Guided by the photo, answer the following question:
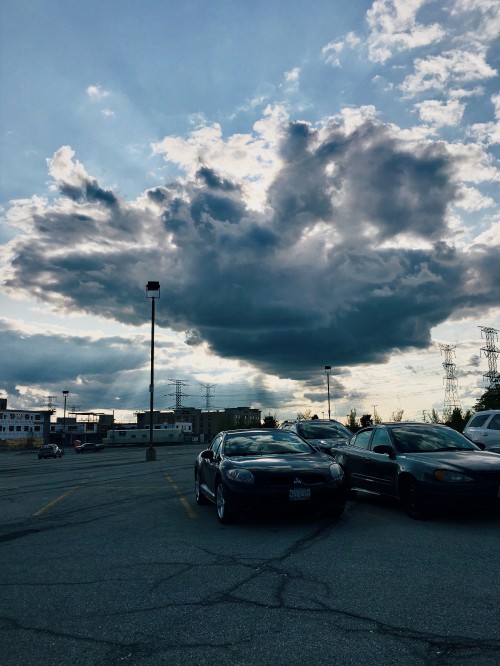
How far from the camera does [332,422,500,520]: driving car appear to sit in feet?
27.8

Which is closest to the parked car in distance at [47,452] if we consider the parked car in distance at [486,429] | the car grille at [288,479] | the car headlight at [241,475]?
the parked car in distance at [486,429]

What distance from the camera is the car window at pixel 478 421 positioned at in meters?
14.4

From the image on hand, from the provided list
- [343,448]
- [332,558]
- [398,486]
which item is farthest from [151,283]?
Result: [332,558]

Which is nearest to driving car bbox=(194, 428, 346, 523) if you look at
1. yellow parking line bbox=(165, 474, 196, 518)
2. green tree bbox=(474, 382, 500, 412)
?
yellow parking line bbox=(165, 474, 196, 518)

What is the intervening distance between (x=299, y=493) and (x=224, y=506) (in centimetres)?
115

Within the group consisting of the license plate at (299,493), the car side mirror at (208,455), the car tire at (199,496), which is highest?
the car side mirror at (208,455)

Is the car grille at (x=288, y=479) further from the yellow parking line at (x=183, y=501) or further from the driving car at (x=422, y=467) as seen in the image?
the yellow parking line at (x=183, y=501)

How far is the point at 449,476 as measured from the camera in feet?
28.2

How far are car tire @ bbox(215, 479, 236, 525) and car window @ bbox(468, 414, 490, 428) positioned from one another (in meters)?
7.93

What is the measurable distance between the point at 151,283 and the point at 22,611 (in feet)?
106

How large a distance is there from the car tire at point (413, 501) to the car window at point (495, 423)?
5.47 meters

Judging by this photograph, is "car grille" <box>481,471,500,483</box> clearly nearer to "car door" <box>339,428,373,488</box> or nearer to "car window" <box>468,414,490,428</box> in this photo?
"car door" <box>339,428,373,488</box>

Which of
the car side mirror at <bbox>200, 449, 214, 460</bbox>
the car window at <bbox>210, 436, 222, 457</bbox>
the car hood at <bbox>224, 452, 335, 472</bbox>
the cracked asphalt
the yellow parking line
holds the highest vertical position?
the car window at <bbox>210, 436, 222, 457</bbox>

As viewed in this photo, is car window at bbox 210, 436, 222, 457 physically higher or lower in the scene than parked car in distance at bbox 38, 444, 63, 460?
higher
